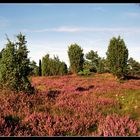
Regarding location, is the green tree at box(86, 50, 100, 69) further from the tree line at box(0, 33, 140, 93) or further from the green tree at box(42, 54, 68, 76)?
the green tree at box(42, 54, 68, 76)

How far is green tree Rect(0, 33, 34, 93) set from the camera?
1396 centimetres

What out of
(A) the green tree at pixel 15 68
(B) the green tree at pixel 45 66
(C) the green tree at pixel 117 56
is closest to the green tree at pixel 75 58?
(B) the green tree at pixel 45 66

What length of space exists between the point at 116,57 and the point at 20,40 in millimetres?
25270

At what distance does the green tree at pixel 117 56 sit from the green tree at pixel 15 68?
24.3 meters

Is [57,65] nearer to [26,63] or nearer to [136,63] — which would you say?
[136,63]

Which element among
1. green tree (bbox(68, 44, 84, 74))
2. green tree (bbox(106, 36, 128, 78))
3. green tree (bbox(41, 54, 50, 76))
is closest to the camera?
green tree (bbox(106, 36, 128, 78))

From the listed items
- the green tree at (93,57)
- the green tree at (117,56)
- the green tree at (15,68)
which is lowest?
the green tree at (15,68)

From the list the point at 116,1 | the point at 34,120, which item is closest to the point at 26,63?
the point at 34,120

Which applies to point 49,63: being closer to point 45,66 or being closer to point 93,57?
point 45,66

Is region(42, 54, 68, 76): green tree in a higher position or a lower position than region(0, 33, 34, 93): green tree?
higher

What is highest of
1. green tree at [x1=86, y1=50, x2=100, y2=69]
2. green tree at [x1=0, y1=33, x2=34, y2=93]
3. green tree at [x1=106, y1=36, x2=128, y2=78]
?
green tree at [x1=86, y1=50, x2=100, y2=69]

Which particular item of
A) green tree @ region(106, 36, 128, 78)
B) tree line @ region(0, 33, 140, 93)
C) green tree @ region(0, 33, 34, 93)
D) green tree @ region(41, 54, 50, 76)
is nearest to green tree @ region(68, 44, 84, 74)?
tree line @ region(0, 33, 140, 93)

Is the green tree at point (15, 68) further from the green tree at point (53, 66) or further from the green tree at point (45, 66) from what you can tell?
the green tree at point (45, 66)

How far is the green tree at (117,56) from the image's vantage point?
123 ft
